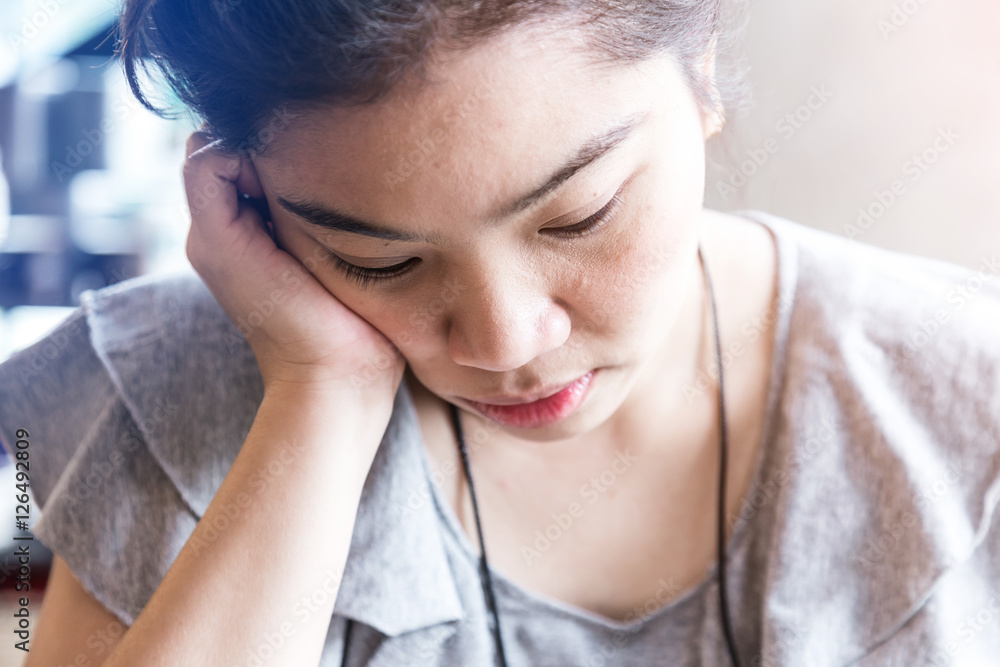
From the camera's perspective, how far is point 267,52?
0.58 metres

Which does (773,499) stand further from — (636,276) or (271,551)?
(271,551)

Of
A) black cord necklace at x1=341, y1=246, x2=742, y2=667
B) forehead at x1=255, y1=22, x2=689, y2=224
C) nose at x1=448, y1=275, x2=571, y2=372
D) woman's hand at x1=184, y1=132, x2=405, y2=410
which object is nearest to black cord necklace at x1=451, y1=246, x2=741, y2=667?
black cord necklace at x1=341, y1=246, x2=742, y2=667

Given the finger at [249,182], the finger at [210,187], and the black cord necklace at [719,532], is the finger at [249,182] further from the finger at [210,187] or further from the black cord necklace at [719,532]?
the black cord necklace at [719,532]

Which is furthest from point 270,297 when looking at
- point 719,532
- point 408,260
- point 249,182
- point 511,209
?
point 719,532

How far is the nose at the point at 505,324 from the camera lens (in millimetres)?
618

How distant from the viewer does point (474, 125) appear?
21.5 inches

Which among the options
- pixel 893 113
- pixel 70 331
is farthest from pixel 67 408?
pixel 893 113

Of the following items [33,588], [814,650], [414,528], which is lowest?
[33,588]

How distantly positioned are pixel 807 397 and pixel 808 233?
0.76ft

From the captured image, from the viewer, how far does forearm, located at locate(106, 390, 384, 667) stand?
722 mm

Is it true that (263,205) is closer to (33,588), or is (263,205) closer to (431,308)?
(431,308)

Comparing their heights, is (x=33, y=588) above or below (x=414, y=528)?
below

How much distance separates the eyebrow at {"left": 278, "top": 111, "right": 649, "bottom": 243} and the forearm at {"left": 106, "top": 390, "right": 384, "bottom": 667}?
25 cm

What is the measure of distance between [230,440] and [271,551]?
0.63 feet
